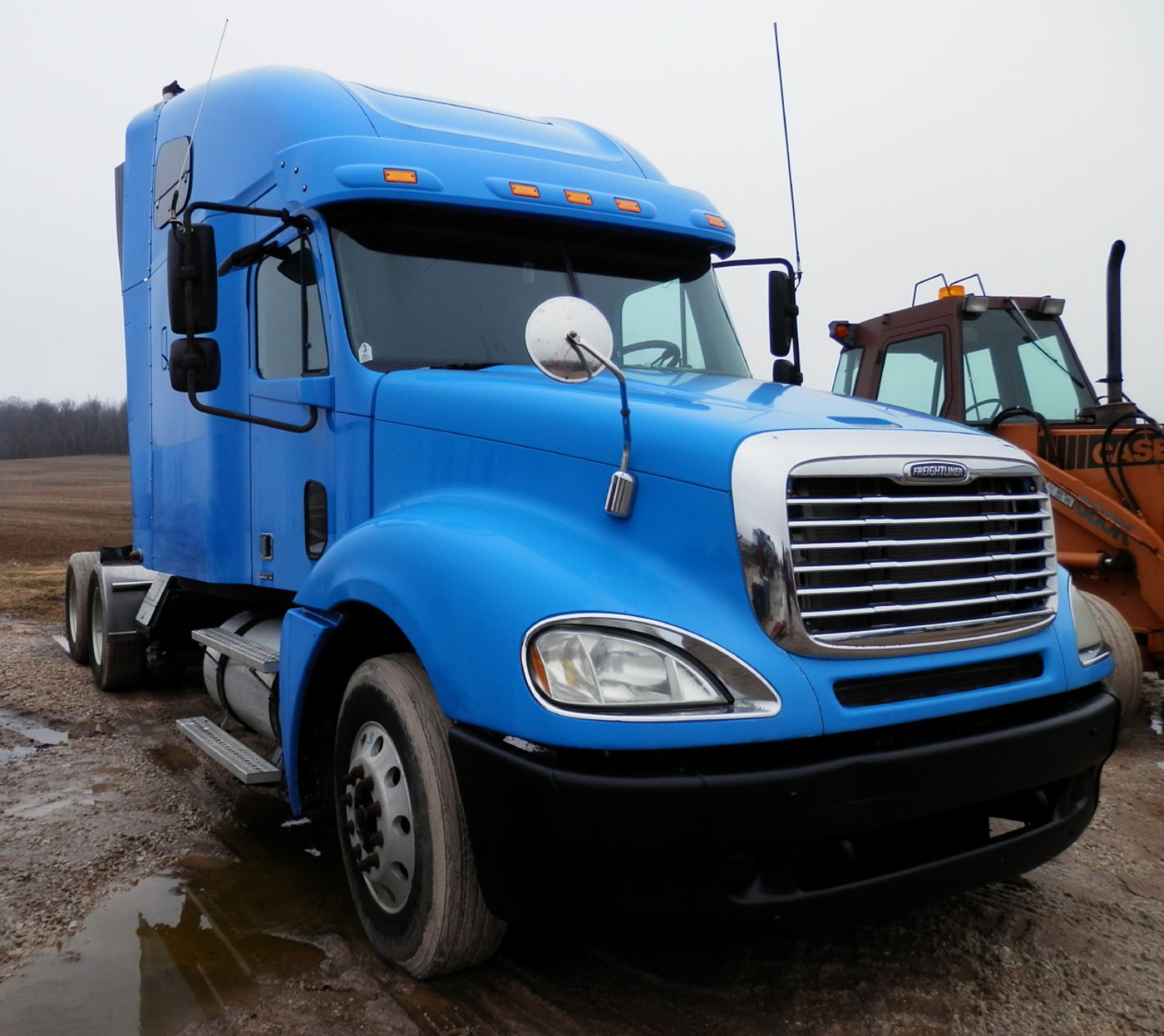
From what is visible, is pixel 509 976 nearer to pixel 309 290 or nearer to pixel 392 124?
pixel 309 290

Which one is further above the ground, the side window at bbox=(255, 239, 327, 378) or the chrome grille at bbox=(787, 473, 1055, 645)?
the side window at bbox=(255, 239, 327, 378)

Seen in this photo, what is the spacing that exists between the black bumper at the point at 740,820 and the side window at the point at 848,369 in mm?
5511

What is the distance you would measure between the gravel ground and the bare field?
7.44 metres

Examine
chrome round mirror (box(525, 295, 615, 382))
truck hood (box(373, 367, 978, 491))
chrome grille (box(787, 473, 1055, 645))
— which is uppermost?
chrome round mirror (box(525, 295, 615, 382))

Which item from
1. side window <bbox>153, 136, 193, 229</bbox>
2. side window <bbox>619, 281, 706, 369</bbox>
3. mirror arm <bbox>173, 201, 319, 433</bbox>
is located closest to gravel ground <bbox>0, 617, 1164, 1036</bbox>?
mirror arm <bbox>173, 201, 319, 433</bbox>

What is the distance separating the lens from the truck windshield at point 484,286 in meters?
3.92

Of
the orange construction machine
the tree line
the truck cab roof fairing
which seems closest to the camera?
the truck cab roof fairing

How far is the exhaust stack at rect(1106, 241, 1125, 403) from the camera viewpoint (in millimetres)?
6047

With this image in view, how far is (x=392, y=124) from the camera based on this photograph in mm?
→ 4297

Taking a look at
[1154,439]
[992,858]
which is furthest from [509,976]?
[1154,439]

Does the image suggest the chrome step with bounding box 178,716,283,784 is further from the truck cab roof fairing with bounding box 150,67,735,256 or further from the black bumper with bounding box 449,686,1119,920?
the truck cab roof fairing with bounding box 150,67,735,256

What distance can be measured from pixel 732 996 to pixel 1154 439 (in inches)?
196

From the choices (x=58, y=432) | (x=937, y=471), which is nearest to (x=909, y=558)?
(x=937, y=471)

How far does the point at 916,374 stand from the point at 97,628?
6084 mm
